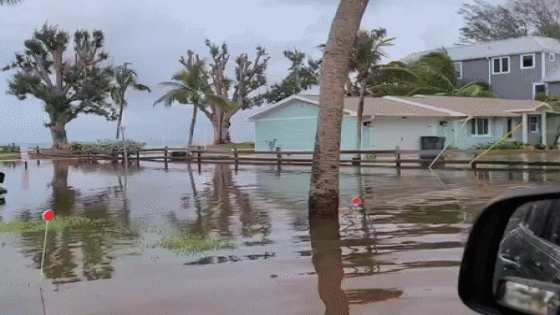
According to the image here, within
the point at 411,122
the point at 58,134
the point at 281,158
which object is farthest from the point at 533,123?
the point at 58,134

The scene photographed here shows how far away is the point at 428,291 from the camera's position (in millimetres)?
6961

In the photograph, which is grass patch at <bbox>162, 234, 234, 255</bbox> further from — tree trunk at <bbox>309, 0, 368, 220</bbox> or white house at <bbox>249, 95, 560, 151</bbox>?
white house at <bbox>249, 95, 560, 151</bbox>

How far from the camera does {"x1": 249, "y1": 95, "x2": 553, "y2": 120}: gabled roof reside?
1420 inches

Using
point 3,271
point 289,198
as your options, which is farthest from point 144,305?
point 289,198

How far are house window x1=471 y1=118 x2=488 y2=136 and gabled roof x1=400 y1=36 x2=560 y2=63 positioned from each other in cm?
823

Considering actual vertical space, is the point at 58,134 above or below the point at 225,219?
above

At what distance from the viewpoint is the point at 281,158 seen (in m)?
30.3

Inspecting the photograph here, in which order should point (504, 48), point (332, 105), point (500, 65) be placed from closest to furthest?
point (332, 105) → point (500, 65) → point (504, 48)

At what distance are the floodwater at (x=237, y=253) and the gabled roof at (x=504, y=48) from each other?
30.0 meters

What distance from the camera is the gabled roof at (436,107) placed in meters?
36.1

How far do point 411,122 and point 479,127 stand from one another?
5520 millimetres

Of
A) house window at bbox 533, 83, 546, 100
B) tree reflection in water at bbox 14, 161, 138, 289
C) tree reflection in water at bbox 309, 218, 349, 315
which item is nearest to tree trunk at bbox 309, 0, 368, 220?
tree reflection in water at bbox 309, 218, 349, 315

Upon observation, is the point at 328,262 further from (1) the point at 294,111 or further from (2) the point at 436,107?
(1) the point at 294,111

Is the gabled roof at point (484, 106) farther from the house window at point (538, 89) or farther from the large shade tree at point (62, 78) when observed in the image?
the large shade tree at point (62, 78)
